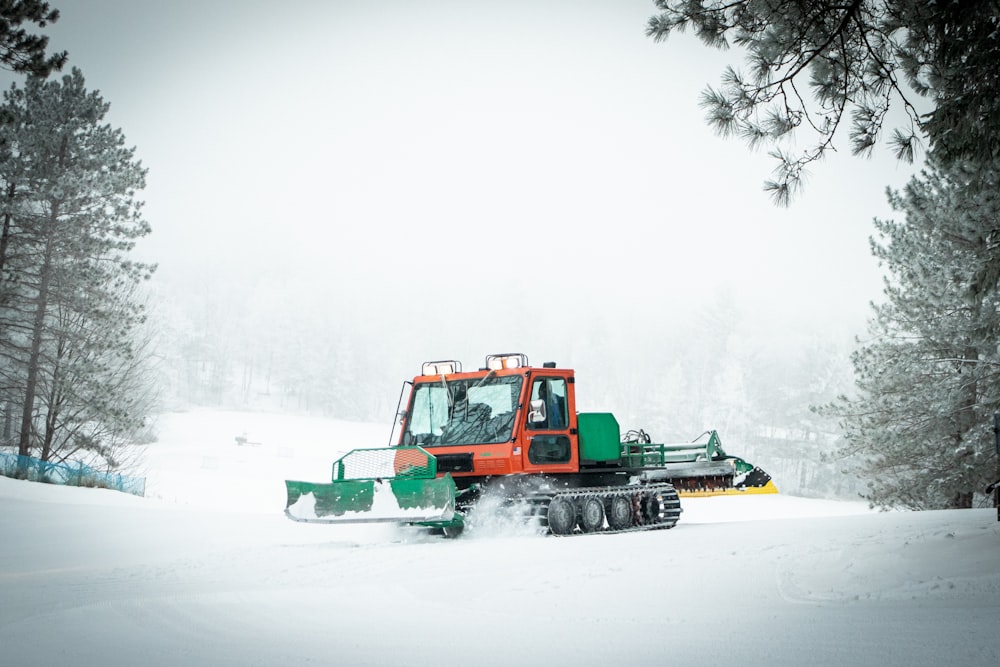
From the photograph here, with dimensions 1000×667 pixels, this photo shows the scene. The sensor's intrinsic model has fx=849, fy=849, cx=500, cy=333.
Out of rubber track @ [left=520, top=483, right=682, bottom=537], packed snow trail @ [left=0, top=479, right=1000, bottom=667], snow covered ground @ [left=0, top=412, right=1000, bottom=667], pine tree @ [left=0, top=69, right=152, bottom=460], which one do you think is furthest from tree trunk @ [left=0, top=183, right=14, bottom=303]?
rubber track @ [left=520, top=483, right=682, bottom=537]

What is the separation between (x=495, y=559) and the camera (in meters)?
9.47

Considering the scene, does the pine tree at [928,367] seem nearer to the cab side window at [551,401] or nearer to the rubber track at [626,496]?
the rubber track at [626,496]

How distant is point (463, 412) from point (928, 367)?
11122 millimetres

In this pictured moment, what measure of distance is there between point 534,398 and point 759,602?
22.4 ft

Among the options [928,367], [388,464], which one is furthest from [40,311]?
[928,367]

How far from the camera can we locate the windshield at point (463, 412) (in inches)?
510

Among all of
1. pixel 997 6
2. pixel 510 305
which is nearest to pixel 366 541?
pixel 997 6

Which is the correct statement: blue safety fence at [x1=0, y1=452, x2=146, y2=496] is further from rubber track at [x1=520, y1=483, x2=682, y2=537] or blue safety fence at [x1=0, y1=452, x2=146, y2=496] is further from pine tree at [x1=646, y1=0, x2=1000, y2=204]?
pine tree at [x1=646, y1=0, x2=1000, y2=204]

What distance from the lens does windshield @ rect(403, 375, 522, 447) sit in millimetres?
12945

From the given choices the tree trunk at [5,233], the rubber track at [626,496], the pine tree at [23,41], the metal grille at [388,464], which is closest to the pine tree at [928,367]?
the rubber track at [626,496]

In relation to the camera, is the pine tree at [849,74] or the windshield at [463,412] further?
the windshield at [463,412]

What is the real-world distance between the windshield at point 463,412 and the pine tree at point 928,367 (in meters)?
8.98

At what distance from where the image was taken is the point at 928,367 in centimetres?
1844

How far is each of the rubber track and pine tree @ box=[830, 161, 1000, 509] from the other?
6129 millimetres
